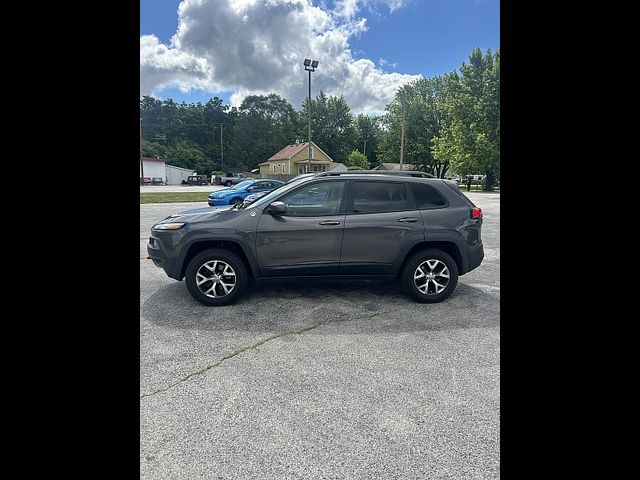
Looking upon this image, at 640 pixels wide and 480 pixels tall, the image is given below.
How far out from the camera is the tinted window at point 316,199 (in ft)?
15.3

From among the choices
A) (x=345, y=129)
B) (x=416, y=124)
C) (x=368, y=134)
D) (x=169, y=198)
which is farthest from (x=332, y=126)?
(x=169, y=198)

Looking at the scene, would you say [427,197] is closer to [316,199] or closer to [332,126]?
[316,199]

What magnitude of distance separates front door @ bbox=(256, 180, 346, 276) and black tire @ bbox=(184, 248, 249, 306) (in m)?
0.28

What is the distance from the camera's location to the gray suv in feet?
14.7

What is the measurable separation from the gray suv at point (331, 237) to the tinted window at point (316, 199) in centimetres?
1

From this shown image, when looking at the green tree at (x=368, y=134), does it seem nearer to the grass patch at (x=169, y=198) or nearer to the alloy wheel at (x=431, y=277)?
the grass patch at (x=169, y=198)

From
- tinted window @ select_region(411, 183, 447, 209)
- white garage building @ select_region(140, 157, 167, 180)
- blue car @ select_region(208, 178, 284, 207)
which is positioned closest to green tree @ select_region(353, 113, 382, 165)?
white garage building @ select_region(140, 157, 167, 180)

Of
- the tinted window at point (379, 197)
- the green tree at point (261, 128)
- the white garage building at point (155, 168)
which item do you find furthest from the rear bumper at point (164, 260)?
the green tree at point (261, 128)

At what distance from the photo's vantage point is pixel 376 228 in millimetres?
4602

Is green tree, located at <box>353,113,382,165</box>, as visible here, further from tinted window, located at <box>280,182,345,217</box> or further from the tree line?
tinted window, located at <box>280,182,345,217</box>
